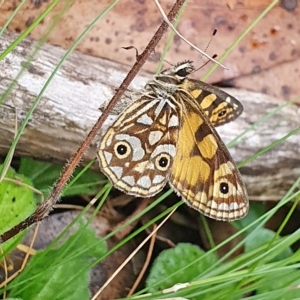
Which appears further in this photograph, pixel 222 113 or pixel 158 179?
pixel 222 113

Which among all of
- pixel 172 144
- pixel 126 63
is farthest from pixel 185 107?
pixel 126 63

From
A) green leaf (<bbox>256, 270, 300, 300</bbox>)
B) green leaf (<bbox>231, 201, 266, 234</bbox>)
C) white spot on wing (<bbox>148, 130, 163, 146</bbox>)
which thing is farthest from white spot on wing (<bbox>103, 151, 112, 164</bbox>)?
green leaf (<bbox>231, 201, 266, 234</bbox>)

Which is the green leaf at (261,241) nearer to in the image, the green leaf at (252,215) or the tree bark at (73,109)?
the green leaf at (252,215)

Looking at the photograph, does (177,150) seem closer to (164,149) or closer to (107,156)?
(164,149)

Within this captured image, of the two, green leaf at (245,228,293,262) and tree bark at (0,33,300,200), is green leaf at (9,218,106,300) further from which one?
green leaf at (245,228,293,262)

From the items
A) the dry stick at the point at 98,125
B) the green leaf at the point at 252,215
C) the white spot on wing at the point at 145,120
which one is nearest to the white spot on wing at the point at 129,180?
the white spot on wing at the point at 145,120

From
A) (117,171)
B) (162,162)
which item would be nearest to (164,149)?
(162,162)
